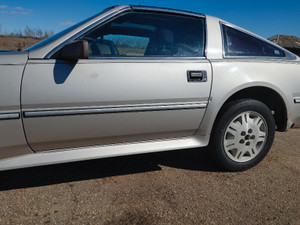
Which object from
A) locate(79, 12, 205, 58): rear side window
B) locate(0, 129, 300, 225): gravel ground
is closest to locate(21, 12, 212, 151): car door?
locate(79, 12, 205, 58): rear side window

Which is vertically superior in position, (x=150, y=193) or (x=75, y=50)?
(x=75, y=50)

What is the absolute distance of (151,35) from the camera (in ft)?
7.97

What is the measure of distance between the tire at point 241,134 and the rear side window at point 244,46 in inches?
18.7

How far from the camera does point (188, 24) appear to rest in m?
2.52

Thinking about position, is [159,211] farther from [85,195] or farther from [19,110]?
[19,110]

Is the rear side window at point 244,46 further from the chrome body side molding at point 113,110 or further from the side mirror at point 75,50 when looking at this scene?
the side mirror at point 75,50

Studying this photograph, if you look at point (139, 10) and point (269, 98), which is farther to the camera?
point (269, 98)

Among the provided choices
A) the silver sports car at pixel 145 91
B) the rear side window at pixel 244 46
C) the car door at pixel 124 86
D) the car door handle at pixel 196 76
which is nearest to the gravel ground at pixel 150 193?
the silver sports car at pixel 145 91

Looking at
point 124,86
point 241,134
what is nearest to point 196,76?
point 124,86

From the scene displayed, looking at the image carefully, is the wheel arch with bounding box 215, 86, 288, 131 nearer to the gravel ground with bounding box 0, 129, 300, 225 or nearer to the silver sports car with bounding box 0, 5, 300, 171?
the silver sports car with bounding box 0, 5, 300, 171

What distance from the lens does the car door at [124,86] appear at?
6.34 ft

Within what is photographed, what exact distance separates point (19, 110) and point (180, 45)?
1442 mm

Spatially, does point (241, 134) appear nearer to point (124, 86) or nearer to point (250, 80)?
point (250, 80)

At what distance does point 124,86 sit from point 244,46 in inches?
Result: 52.0
